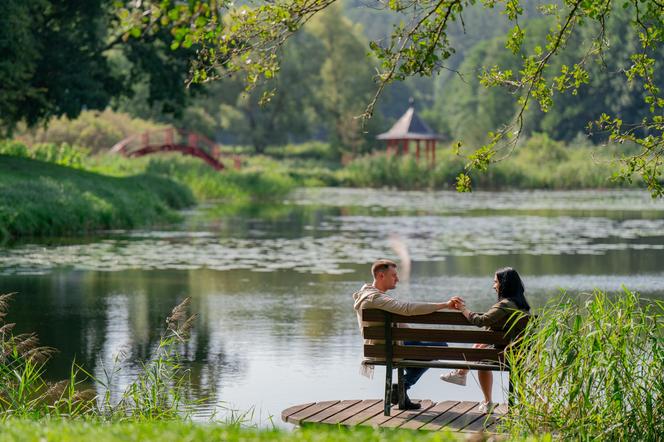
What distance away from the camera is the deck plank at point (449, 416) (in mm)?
9008

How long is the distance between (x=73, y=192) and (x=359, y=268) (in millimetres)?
11131

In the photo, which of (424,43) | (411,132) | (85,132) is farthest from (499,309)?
(411,132)

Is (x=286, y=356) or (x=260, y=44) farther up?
(x=260, y=44)

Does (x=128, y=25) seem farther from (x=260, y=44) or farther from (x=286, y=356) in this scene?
(x=286, y=356)

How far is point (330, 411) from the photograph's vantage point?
952 cm

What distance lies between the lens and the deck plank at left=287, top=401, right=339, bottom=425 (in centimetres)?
933

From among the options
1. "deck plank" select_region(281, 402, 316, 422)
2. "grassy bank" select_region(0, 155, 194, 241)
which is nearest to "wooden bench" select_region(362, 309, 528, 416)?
"deck plank" select_region(281, 402, 316, 422)

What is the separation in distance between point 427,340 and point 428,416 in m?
0.54

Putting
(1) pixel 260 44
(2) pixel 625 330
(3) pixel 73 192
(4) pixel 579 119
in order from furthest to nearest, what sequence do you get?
1. (4) pixel 579 119
2. (3) pixel 73 192
3. (1) pixel 260 44
4. (2) pixel 625 330

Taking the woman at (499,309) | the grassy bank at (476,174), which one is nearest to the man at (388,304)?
the woman at (499,309)

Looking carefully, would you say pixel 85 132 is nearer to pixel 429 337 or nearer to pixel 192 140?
pixel 192 140

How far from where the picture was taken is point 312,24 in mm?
105375

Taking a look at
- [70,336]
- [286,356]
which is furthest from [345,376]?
[70,336]

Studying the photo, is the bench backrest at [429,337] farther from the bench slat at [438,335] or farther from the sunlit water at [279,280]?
the sunlit water at [279,280]
